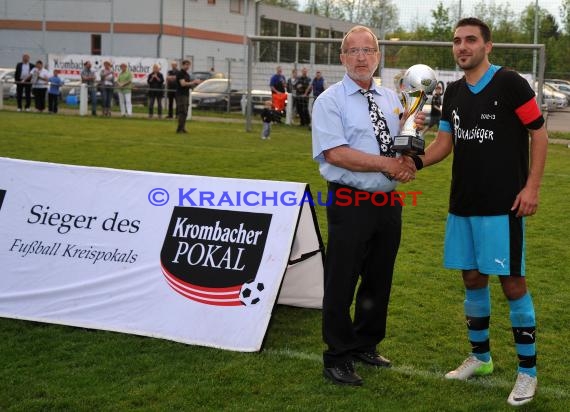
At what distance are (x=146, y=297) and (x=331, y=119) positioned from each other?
5.83 feet

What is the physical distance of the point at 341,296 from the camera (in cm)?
463

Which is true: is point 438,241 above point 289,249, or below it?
below

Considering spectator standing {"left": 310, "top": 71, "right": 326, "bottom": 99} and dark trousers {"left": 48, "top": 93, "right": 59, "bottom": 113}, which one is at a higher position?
spectator standing {"left": 310, "top": 71, "right": 326, "bottom": 99}

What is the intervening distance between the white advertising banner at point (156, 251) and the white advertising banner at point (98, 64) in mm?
28995

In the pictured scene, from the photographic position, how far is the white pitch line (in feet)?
14.7

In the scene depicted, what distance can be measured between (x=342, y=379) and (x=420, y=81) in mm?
1708

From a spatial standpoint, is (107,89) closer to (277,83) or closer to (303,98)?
(277,83)

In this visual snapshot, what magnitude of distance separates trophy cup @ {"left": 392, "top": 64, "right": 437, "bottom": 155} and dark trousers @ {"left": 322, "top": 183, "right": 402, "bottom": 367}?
1.29ft

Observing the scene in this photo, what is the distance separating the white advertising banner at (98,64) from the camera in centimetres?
3478

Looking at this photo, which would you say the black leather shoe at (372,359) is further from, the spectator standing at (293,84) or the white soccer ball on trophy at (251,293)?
the spectator standing at (293,84)

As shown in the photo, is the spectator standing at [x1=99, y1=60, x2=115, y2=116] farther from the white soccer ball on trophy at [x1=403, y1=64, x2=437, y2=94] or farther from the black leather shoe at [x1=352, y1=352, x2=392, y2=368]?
the white soccer ball on trophy at [x1=403, y1=64, x2=437, y2=94]

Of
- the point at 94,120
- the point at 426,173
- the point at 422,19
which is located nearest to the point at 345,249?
the point at 426,173

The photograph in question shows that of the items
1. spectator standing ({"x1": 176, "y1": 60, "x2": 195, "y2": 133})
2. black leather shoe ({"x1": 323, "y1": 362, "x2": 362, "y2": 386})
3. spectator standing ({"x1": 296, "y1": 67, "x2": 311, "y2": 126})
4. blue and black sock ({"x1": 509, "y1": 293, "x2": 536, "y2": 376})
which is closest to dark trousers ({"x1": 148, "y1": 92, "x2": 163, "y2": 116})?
spectator standing ({"x1": 176, "y1": 60, "x2": 195, "y2": 133})

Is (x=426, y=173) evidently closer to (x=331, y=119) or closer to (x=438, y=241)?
(x=438, y=241)
